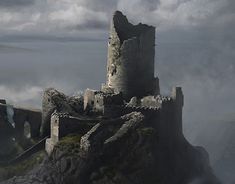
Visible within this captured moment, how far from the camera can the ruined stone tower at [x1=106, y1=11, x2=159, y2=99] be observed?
13188cm

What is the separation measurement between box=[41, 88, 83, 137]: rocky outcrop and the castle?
0.32 m

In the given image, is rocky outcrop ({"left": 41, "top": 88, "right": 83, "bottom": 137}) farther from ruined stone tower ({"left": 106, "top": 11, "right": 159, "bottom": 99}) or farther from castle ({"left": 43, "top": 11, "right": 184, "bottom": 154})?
ruined stone tower ({"left": 106, "top": 11, "right": 159, "bottom": 99})

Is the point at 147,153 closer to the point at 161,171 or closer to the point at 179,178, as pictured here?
the point at 161,171

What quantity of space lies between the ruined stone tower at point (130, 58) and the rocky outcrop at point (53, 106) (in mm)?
12057

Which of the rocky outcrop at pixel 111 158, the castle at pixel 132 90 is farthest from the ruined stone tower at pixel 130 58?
the rocky outcrop at pixel 111 158

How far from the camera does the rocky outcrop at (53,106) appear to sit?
405ft

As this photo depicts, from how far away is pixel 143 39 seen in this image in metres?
133

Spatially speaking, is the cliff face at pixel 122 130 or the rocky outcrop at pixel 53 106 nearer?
the cliff face at pixel 122 130

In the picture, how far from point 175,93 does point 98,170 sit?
30.9m

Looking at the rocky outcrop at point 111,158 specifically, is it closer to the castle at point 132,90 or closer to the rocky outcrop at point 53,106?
the castle at point 132,90

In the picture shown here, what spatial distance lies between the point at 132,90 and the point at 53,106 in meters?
20.4

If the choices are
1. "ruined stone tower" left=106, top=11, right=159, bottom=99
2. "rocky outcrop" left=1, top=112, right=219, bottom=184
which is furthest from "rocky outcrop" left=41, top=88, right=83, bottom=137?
"ruined stone tower" left=106, top=11, right=159, bottom=99

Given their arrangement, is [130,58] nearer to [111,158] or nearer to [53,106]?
[53,106]

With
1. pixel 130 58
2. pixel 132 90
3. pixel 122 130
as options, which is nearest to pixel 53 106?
pixel 122 130
